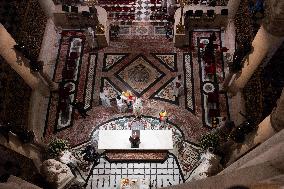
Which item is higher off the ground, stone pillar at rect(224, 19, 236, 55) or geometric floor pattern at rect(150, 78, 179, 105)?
stone pillar at rect(224, 19, 236, 55)

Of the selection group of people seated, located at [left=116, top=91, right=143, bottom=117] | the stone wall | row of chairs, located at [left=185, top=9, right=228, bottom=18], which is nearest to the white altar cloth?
group of people seated, located at [left=116, top=91, right=143, bottom=117]

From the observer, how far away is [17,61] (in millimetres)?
10641

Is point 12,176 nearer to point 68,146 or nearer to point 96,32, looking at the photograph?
point 68,146

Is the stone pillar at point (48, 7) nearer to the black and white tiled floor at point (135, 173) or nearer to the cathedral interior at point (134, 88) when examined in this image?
the cathedral interior at point (134, 88)

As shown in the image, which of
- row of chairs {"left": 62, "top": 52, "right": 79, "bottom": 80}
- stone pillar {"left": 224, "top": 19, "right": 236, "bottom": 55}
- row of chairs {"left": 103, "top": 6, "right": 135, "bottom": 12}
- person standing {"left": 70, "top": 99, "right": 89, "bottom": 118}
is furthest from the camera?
row of chairs {"left": 103, "top": 6, "right": 135, "bottom": 12}

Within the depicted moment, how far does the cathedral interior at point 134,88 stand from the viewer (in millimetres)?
10148

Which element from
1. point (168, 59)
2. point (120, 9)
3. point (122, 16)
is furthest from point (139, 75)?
point (120, 9)

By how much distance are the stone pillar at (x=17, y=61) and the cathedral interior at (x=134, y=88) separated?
0.09 feet

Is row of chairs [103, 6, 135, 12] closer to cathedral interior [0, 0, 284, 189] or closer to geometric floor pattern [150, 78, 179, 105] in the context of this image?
cathedral interior [0, 0, 284, 189]

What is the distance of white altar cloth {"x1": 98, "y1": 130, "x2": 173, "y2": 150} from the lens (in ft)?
36.7

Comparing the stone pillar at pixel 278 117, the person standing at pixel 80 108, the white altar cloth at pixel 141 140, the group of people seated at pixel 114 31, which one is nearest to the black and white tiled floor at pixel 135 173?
the white altar cloth at pixel 141 140

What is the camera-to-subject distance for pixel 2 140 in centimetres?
920

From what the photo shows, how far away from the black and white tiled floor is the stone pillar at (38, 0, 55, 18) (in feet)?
16.2

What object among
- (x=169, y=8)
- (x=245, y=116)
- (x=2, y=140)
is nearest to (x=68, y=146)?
(x=2, y=140)
